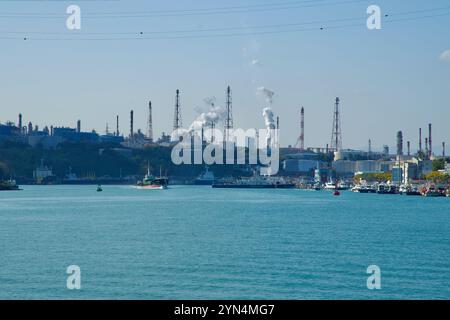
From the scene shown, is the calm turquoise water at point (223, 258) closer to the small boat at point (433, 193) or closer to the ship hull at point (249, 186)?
the small boat at point (433, 193)

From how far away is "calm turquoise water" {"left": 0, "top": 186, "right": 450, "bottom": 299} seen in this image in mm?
11445

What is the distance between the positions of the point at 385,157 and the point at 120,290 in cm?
9015

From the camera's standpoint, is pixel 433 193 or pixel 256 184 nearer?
pixel 433 193

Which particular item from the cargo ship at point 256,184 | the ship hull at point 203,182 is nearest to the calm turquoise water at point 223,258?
the cargo ship at point 256,184

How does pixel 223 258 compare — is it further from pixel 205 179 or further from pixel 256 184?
pixel 205 179

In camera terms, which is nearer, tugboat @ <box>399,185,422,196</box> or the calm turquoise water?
the calm turquoise water

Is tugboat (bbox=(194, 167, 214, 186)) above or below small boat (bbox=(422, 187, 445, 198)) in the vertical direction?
above

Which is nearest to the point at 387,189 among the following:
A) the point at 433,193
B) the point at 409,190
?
the point at 409,190

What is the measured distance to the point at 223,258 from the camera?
1484 cm

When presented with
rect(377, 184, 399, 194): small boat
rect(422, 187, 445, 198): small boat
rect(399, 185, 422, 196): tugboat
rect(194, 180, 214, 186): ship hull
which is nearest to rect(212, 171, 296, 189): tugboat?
rect(194, 180, 214, 186): ship hull

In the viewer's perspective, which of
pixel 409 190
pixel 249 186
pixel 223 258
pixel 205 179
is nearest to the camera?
pixel 223 258

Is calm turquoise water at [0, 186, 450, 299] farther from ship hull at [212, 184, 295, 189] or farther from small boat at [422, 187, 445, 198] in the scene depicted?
ship hull at [212, 184, 295, 189]

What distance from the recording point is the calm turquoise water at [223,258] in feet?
37.6
